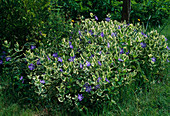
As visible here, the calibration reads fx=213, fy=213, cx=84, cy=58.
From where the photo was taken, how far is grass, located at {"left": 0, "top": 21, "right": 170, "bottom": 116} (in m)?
2.80

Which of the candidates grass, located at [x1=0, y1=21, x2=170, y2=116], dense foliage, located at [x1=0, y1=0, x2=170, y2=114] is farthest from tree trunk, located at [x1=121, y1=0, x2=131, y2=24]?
grass, located at [x1=0, y1=21, x2=170, y2=116]

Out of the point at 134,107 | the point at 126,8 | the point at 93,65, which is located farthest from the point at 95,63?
the point at 126,8

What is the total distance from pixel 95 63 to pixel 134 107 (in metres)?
0.81

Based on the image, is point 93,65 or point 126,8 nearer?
point 93,65

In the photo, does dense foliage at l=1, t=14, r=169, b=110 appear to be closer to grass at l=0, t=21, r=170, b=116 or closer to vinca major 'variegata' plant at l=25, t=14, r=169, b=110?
vinca major 'variegata' plant at l=25, t=14, r=169, b=110

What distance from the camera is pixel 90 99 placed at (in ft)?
8.81

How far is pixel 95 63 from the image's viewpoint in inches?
111

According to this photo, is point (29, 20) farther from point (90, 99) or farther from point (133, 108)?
point (133, 108)

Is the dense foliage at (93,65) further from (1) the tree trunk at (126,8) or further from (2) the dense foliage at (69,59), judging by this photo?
(1) the tree trunk at (126,8)

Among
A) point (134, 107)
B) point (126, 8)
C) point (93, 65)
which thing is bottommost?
point (134, 107)

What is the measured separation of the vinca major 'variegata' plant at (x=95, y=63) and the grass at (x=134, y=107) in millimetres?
175

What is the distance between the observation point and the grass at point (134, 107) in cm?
280

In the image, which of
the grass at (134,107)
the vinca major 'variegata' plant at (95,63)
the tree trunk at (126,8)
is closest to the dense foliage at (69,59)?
the vinca major 'variegata' plant at (95,63)

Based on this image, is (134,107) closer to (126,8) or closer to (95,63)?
(95,63)
